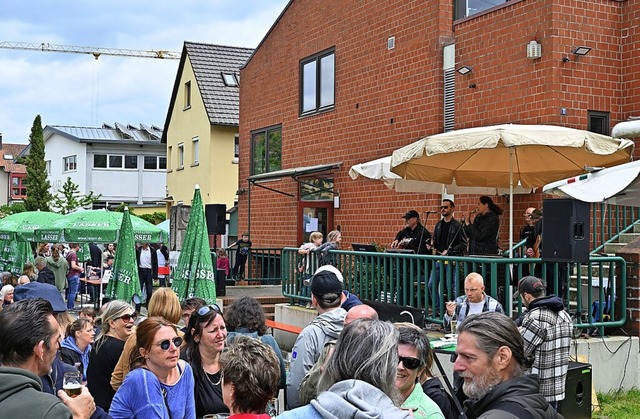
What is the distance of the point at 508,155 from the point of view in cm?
1177

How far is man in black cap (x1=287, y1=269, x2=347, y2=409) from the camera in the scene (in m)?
5.21

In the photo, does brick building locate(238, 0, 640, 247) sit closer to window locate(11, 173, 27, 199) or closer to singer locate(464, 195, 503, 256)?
singer locate(464, 195, 503, 256)

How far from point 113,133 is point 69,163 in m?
4.06

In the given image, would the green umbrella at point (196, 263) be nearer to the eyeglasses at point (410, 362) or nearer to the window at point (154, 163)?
the eyeglasses at point (410, 362)

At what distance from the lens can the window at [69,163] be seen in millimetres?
53219

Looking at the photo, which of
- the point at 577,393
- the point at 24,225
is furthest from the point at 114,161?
the point at 577,393

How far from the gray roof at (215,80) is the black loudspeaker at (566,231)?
2475 cm

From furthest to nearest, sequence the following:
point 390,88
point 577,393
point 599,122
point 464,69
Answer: point 390,88 → point 464,69 → point 599,122 → point 577,393

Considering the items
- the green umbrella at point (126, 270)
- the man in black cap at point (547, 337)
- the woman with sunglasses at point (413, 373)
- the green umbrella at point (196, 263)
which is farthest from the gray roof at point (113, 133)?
the woman with sunglasses at point (413, 373)

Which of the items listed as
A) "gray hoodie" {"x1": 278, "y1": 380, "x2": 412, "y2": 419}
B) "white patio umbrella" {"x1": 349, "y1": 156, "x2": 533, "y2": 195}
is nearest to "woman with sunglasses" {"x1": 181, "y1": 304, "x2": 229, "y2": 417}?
"gray hoodie" {"x1": 278, "y1": 380, "x2": 412, "y2": 419}

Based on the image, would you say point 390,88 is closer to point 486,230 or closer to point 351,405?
point 486,230

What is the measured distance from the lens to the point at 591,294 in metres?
9.52

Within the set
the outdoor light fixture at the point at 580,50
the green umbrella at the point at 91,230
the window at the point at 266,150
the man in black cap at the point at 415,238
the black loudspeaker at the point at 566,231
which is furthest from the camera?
the window at the point at 266,150

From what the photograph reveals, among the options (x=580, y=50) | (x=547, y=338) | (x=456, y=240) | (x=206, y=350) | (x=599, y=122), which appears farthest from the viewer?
(x=599, y=122)
